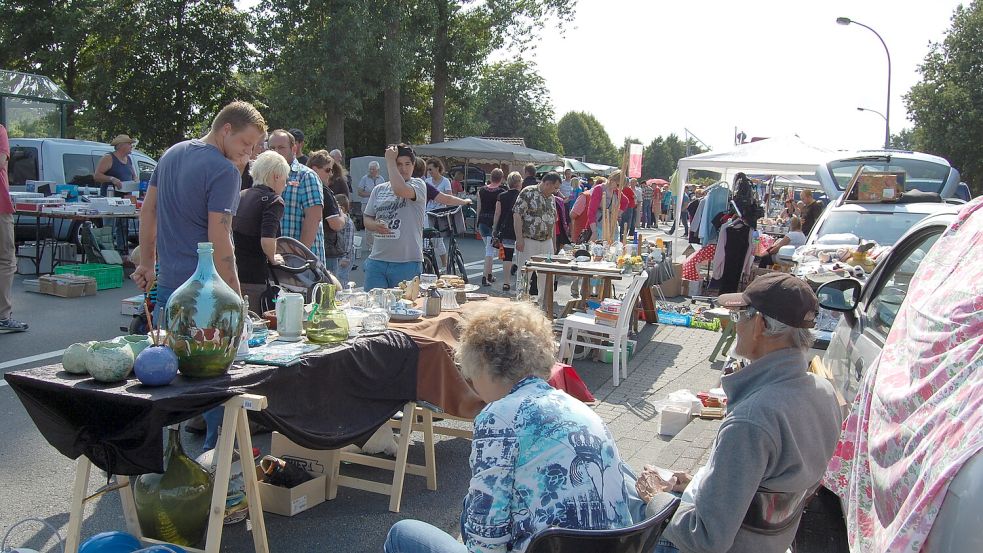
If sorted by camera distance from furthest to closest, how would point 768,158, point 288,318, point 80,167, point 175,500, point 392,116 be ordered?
point 392,116 → point 80,167 → point 768,158 → point 288,318 → point 175,500

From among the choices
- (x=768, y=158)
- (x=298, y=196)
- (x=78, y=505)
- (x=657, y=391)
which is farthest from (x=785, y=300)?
(x=768, y=158)

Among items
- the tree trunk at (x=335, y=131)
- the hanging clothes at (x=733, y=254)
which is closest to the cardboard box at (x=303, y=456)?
the hanging clothes at (x=733, y=254)

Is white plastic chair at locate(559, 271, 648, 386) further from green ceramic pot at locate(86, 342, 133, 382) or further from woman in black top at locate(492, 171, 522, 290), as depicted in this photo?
green ceramic pot at locate(86, 342, 133, 382)

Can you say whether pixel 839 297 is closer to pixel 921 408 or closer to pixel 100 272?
pixel 921 408

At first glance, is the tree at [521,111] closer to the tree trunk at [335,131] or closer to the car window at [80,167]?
the tree trunk at [335,131]

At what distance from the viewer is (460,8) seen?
2758cm

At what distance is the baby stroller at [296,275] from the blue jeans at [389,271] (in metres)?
1.52

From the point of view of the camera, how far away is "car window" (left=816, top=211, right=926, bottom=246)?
27.7 ft

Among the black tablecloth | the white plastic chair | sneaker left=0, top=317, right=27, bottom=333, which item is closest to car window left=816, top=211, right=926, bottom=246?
the white plastic chair

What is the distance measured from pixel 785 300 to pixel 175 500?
8.16 ft

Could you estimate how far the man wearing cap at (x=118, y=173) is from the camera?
12.0 meters

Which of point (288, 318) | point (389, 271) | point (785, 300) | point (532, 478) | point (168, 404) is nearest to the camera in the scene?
point (532, 478)

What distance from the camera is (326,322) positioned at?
12.4ft

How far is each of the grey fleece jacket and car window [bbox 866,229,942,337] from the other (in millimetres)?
1595
